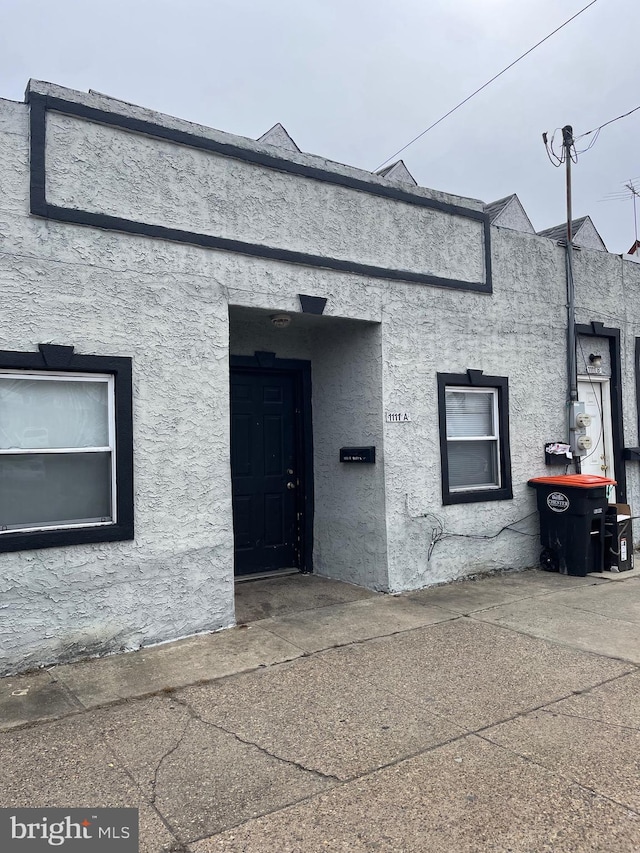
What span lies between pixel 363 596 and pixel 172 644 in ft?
7.16

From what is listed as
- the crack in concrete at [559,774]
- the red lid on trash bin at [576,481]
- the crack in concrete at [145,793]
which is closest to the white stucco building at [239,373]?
the red lid on trash bin at [576,481]

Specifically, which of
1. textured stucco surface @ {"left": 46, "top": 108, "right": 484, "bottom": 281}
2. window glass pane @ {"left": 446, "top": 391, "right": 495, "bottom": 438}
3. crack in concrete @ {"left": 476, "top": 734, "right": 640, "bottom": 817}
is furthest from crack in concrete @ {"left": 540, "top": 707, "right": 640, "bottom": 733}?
textured stucco surface @ {"left": 46, "top": 108, "right": 484, "bottom": 281}

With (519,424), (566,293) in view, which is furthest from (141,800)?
(566,293)

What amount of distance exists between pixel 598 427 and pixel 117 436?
6.83 m

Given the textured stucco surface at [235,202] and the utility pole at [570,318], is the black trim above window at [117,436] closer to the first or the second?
the textured stucco surface at [235,202]

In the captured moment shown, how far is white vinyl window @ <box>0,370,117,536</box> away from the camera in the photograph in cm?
501

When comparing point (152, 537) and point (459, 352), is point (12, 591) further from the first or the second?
point (459, 352)

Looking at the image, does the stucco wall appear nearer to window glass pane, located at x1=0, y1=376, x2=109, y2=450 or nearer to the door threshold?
window glass pane, located at x1=0, y1=376, x2=109, y2=450

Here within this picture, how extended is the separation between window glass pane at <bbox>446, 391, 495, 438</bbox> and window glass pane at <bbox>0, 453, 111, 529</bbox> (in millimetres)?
3975

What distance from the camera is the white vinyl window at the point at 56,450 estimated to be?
16.4ft

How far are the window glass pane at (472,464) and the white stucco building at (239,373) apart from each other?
3 cm

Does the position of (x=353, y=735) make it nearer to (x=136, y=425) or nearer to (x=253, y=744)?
(x=253, y=744)

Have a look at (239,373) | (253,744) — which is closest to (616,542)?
(239,373)

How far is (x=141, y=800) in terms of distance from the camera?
316 centimetres
